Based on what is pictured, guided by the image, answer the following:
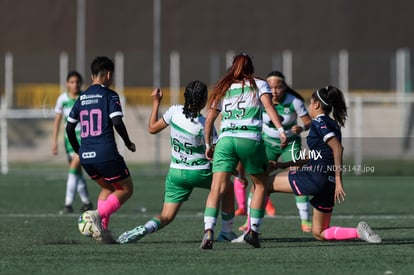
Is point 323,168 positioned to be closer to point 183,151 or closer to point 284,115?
point 183,151

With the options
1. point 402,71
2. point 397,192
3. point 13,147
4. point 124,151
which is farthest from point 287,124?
point 402,71

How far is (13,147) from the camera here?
125ft

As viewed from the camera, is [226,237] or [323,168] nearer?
[323,168]

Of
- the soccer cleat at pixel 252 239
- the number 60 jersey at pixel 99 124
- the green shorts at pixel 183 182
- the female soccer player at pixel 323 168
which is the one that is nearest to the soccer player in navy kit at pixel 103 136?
the number 60 jersey at pixel 99 124

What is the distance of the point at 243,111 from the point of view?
38.5ft

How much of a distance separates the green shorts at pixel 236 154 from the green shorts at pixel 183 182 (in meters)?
0.45

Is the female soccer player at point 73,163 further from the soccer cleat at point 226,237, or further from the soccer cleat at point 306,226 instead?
the soccer cleat at point 226,237

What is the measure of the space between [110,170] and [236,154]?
162 cm

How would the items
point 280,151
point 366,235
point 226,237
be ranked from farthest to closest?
point 280,151 < point 226,237 < point 366,235

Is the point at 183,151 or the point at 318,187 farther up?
the point at 183,151

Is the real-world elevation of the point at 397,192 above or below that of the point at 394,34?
below

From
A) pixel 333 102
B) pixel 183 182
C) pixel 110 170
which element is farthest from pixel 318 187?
pixel 110 170

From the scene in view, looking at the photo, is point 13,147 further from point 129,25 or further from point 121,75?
point 129,25

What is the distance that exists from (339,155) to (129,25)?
3346 centimetres
